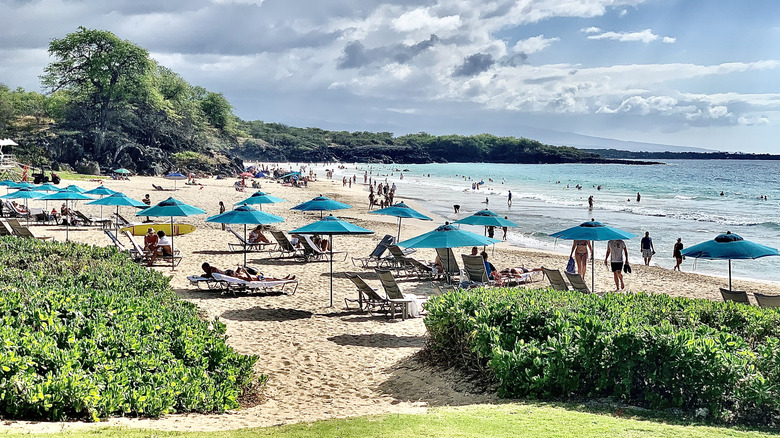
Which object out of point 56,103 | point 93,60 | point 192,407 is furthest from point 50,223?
point 56,103

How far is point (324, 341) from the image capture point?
1043 centimetres

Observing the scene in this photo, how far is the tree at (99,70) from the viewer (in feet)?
222

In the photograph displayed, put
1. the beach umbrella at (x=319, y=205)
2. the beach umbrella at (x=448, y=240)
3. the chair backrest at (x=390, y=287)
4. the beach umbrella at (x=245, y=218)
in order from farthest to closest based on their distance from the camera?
the beach umbrella at (x=319, y=205) < the beach umbrella at (x=245, y=218) < the beach umbrella at (x=448, y=240) < the chair backrest at (x=390, y=287)

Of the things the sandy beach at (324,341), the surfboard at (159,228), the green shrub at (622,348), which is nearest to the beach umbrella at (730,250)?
the sandy beach at (324,341)

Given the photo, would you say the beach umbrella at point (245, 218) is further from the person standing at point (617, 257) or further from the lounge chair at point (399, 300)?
the person standing at point (617, 257)

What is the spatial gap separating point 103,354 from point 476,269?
912 cm

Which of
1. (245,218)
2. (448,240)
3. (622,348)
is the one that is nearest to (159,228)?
(245,218)

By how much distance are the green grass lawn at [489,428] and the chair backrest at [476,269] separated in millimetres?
7796

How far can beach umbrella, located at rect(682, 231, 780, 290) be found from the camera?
480 inches

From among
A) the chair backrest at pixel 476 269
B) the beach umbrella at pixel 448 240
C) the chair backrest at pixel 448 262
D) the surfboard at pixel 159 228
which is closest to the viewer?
the beach umbrella at pixel 448 240

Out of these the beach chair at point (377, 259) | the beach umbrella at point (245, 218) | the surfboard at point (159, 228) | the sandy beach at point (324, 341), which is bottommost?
the sandy beach at point (324, 341)

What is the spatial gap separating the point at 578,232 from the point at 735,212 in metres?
36.8

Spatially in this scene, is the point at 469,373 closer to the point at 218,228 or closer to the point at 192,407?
the point at 192,407

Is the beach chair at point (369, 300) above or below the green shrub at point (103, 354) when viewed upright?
below
